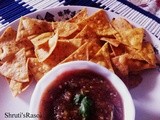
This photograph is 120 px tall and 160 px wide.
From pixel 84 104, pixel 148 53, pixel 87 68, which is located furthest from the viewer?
pixel 148 53

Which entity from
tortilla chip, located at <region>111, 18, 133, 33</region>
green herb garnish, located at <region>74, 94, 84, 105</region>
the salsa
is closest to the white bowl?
the salsa

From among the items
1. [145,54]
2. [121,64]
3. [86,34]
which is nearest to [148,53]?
[145,54]

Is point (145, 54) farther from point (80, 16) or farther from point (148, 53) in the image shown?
point (80, 16)

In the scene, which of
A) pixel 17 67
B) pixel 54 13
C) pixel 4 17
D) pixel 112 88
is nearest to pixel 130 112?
pixel 112 88

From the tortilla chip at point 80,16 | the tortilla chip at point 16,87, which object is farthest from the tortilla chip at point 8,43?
the tortilla chip at point 80,16

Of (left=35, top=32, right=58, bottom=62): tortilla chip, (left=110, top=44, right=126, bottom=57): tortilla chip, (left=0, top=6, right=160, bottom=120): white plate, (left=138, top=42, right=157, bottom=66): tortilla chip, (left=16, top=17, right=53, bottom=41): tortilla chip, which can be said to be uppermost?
(left=16, top=17, right=53, bottom=41): tortilla chip

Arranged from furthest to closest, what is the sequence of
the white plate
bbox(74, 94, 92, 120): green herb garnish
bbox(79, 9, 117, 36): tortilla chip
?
bbox(79, 9, 117, 36): tortilla chip
the white plate
bbox(74, 94, 92, 120): green herb garnish

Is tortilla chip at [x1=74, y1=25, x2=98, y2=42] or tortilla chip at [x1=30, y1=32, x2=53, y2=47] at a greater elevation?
tortilla chip at [x1=30, y1=32, x2=53, y2=47]

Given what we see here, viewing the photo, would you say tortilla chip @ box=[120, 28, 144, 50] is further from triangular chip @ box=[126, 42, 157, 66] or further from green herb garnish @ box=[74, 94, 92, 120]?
green herb garnish @ box=[74, 94, 92, 120]
